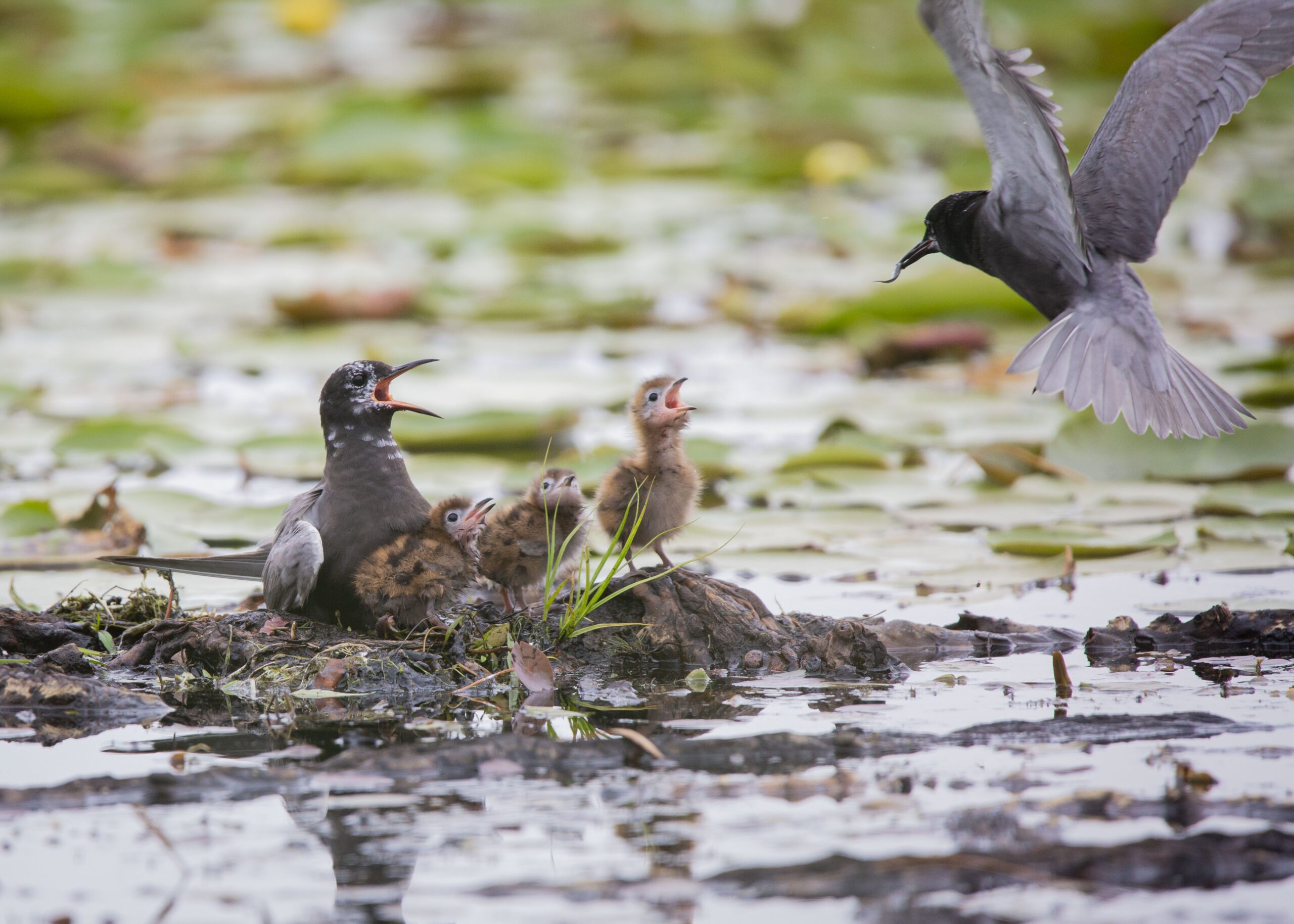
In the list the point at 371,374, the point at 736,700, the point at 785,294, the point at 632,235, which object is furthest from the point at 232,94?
the point at 736,700

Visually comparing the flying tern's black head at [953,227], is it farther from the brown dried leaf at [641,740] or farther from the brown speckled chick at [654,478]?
the brown dried leaf at [641,740]

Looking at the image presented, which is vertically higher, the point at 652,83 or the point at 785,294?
the point at 652,83

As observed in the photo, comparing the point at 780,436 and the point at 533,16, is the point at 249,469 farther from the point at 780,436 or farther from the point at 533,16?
the point at 533,16

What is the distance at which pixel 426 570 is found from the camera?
435cm

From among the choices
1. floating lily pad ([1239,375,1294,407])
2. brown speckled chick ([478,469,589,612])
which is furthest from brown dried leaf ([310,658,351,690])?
floating lily pad ([1239,375,1294,407])

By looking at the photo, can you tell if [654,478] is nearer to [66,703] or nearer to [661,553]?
[661,553]

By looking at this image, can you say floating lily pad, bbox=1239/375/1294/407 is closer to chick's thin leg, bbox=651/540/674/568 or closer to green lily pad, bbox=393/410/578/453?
green lily pad, bbox=393/410/578/453

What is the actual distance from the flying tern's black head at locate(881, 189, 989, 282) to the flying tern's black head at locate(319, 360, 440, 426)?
1.70 m

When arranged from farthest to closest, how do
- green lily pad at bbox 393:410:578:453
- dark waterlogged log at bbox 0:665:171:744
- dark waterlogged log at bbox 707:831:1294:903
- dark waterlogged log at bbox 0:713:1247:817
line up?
1. green lily pad at bbox 393:410:578:453
2. dark waterlogged log at bbox 0:665:171:744
3. dark waterlogged log at bbox 0:713:1247:817
4. dark waterlogged log at bbox 707:831:1294:903

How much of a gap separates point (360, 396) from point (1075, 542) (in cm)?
278

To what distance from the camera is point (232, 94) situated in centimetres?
1658

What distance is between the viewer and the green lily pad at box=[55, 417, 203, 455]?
23.3 ft

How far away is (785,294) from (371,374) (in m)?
7.23

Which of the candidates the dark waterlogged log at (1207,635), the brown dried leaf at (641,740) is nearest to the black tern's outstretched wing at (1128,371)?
the dark waterlogged log at (1207,635)
